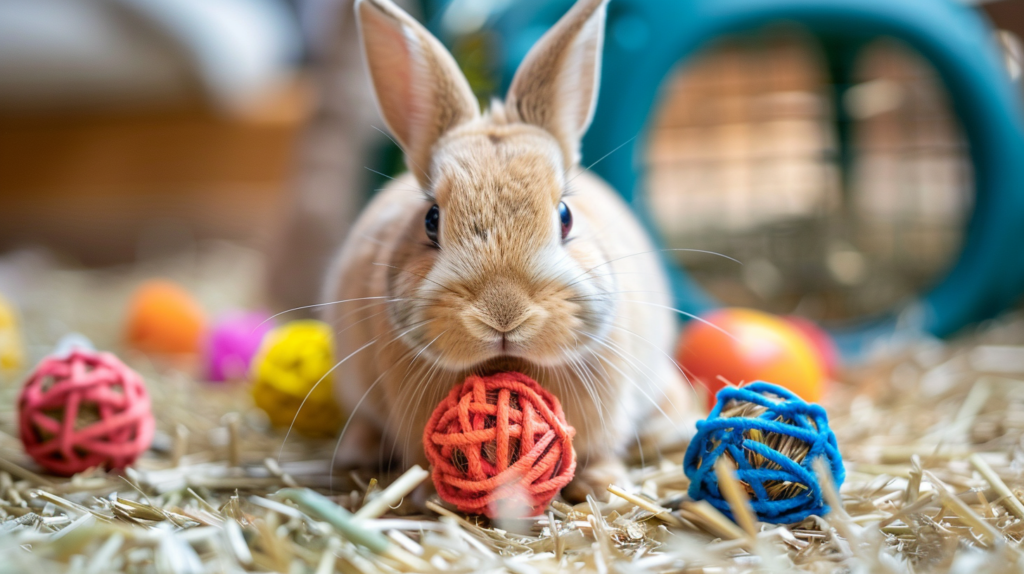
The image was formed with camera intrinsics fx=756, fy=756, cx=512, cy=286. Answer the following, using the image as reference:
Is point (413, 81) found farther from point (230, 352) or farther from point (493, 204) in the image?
point (230, 352)

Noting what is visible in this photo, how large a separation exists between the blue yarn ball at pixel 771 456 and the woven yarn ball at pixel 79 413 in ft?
3.78

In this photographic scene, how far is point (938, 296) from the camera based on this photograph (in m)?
2.87

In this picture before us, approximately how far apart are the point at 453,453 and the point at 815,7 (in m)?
2.04

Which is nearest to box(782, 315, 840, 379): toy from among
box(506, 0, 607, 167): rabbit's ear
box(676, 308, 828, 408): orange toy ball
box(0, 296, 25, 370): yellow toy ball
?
box(676, 308, 828, 408): orange toy ball

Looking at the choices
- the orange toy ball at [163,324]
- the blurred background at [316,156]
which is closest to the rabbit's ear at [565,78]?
the blurred background at [316,156]

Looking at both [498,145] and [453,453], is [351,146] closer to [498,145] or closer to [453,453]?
[498,145]

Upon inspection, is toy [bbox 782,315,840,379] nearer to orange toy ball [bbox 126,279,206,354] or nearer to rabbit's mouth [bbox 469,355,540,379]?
rabbit's mouth [bbox 469,355,540,379]

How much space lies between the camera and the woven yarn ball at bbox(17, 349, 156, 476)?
4.99ft

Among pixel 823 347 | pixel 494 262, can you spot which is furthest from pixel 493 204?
pixel 823 347

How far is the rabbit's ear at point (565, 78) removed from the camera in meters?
1.39

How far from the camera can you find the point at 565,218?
138cm

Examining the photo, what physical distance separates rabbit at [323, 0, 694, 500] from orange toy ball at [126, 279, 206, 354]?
137cm

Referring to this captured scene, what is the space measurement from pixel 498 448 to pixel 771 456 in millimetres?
442

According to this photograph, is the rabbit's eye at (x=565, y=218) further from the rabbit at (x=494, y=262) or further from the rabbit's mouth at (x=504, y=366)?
the rabbit's mouth at (x=504, y=366)
